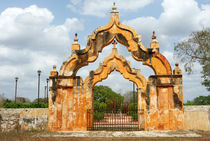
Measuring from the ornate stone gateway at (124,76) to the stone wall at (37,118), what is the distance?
76 cm

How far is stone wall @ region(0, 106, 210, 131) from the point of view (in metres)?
11.5

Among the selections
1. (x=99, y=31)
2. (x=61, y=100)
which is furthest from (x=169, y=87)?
(x=61, y=100)

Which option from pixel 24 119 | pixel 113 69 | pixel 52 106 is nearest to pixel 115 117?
pixel 113 69

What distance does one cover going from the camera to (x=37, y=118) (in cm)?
1185

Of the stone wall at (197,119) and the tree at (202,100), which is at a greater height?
the tree at (202,100)

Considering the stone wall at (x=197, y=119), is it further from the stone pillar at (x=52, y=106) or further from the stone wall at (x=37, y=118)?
the stone pillar at (x=52, y=106)

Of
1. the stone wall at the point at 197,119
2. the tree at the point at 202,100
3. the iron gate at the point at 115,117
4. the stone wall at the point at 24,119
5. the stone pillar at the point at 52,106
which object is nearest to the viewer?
the iron gate at the point at 115,117

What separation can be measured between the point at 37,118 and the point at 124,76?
5.75m

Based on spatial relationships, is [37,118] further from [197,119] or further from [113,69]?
[197,119]

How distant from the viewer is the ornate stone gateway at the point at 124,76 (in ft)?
36.5

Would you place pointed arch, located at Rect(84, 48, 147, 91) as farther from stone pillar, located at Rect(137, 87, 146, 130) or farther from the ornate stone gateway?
stone pillar, located at Rect(137, 87, 146, 130)

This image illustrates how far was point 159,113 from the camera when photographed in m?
11.1

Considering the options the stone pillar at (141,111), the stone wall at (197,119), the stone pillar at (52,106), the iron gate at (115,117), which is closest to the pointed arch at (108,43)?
the stone pillar at (52,106)

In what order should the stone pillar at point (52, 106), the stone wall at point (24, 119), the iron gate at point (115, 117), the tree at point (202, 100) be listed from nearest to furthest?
1. the iron gate at point (115, 117)
2. the stone pillar at point (52, 106)
3. the stone wall at point (24, 119)
4. the tree at point (202, 100)
